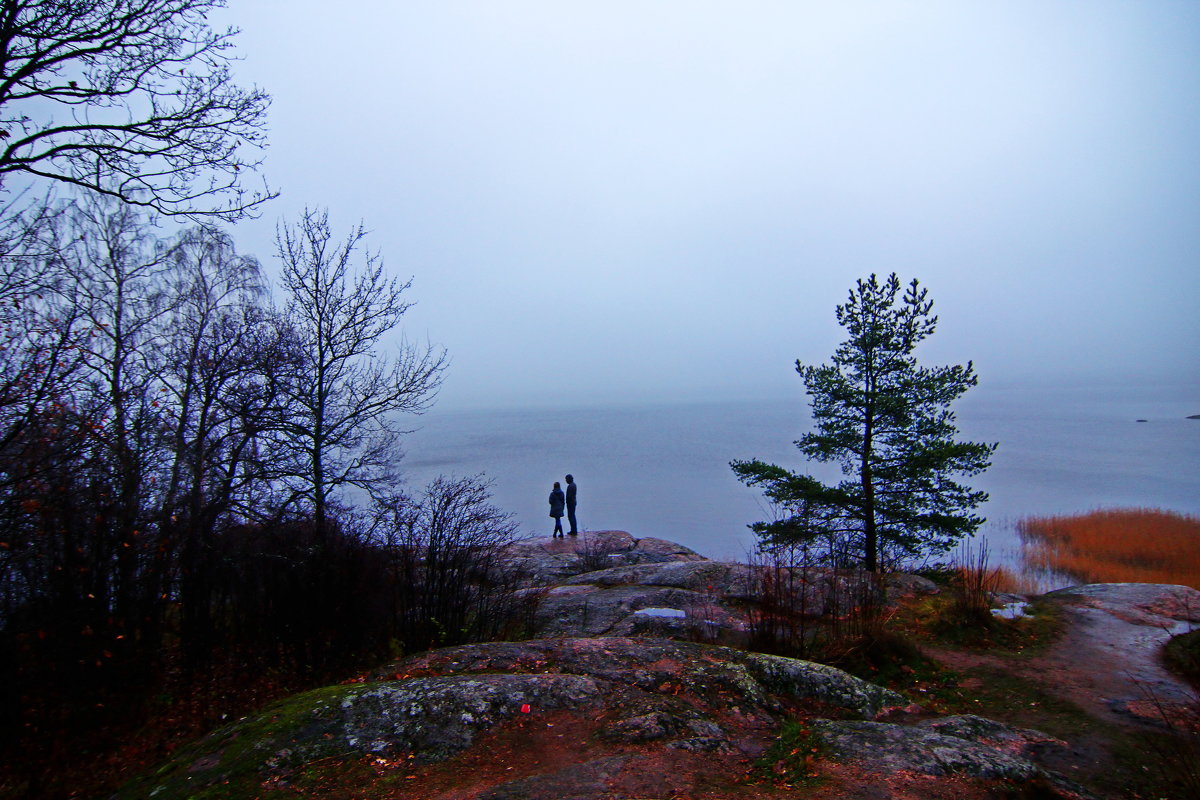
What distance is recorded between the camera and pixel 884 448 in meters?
16.1

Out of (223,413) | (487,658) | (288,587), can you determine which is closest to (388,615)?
(288,587)

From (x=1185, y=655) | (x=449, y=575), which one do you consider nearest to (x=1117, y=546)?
(x=1185, y=655)

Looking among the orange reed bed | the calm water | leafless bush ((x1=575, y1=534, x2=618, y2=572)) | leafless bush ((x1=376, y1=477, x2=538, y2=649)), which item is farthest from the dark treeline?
the orange reed bed

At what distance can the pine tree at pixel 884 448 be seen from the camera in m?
14.9

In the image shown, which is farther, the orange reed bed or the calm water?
the calm water

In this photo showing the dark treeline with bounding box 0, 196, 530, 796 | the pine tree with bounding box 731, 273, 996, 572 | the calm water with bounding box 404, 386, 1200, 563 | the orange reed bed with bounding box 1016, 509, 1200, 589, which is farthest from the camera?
the calm water with bounding box 404, 386, 1200, 563

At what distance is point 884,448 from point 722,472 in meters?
41.6

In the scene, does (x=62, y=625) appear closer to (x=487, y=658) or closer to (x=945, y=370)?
(x=487, y=658)

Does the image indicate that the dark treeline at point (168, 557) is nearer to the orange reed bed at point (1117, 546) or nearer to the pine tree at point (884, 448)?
the pine tree at point (884, 448)

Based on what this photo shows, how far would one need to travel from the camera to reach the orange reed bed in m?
21.3

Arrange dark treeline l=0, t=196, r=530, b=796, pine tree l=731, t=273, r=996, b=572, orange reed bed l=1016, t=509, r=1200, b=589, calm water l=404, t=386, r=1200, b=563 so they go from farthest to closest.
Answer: calm water l=404, t=386, r=1200, b=563
orange reed bed l=1016, t=509, r=1200, b=589
pine tree l=731, t=273, r=996, b=572
dark treeline l=0, t=196, r=530, b=796

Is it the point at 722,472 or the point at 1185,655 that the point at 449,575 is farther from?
the point at 722,472

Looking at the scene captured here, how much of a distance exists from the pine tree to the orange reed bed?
967 cm

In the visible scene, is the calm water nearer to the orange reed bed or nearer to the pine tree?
the orange reed bed
